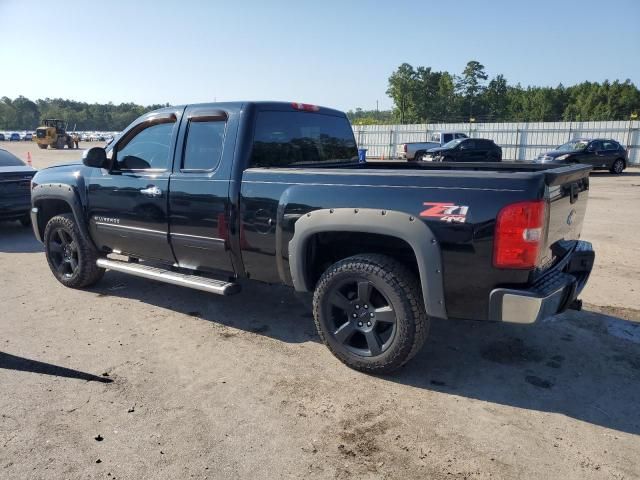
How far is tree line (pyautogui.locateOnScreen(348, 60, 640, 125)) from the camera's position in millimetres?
74188

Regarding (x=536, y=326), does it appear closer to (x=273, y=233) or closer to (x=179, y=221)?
(x=273, y=233)

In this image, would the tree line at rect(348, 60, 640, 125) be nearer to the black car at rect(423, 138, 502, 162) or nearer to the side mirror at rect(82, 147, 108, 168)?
the black car at rect(423, 138, 502, 162)

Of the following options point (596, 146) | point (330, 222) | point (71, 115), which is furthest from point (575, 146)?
point (71, 115)

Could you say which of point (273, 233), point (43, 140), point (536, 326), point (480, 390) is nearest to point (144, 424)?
point (273, 233)

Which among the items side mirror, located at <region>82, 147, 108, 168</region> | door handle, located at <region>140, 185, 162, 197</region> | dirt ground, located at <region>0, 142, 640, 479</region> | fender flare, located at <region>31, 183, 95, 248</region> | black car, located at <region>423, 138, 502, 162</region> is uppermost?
side mirror, located at <region>82, 147, 108, 168</region>

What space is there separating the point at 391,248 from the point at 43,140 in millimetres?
51921

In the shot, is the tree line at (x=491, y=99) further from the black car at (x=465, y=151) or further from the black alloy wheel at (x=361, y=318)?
the black alloy wheel at (x=361, y=318)

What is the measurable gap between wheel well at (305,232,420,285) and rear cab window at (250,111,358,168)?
901 mm

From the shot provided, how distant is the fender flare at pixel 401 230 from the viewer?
3082 millimetres

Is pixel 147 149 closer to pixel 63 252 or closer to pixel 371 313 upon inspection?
pixel 63 252

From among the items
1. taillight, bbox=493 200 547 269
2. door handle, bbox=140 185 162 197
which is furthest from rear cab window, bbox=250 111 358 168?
taillight, bbox=493 200 547 269

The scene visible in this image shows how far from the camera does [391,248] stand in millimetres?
3580

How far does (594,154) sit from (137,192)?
21.3 meters

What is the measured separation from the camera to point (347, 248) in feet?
12.6
